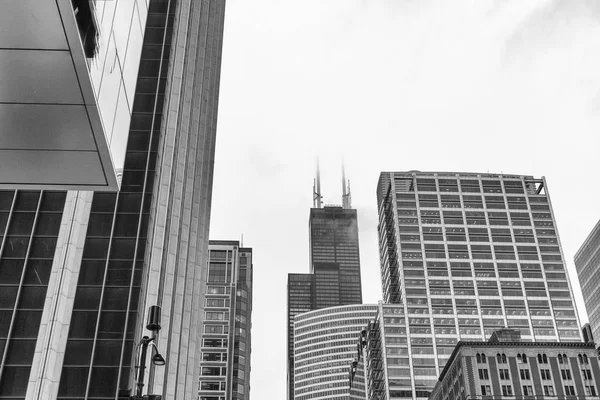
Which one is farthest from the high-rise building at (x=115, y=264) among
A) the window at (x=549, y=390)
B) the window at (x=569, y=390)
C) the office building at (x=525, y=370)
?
the window at (x=569, y=390)

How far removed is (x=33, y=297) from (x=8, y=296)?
1.96m

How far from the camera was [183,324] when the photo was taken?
72562 mm

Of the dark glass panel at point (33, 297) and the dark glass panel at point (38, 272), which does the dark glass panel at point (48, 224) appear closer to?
the dark glass panel at point (38, 272)

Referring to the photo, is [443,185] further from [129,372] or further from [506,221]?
[129,372]

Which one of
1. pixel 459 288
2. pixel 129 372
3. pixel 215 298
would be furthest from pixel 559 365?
pixel 129 372

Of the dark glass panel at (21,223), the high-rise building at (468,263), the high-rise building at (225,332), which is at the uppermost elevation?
the high-rise building at (468,263)

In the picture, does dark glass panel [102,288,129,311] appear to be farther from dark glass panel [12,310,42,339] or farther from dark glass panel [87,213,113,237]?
dark glass panel [87,213,113,237]

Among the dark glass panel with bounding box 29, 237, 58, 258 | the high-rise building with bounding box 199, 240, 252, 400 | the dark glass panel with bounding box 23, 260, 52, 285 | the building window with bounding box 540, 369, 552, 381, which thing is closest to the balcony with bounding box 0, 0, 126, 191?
the dark glass panel with bounding box 23, 260, 52, 285

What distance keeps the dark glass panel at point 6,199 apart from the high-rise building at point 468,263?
115402 mm

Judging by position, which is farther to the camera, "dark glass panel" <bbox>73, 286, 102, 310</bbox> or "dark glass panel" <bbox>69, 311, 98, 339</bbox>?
"dark glass panel" <bbox>73, 286, 102, 310</bbox>

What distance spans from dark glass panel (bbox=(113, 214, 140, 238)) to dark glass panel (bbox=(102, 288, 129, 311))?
538 centimetres

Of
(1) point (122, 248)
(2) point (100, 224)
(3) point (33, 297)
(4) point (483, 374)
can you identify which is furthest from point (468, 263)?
(3) point (33, 297)

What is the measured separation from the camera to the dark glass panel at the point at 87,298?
184 feet

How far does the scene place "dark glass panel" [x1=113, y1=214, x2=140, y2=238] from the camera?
6025cm
